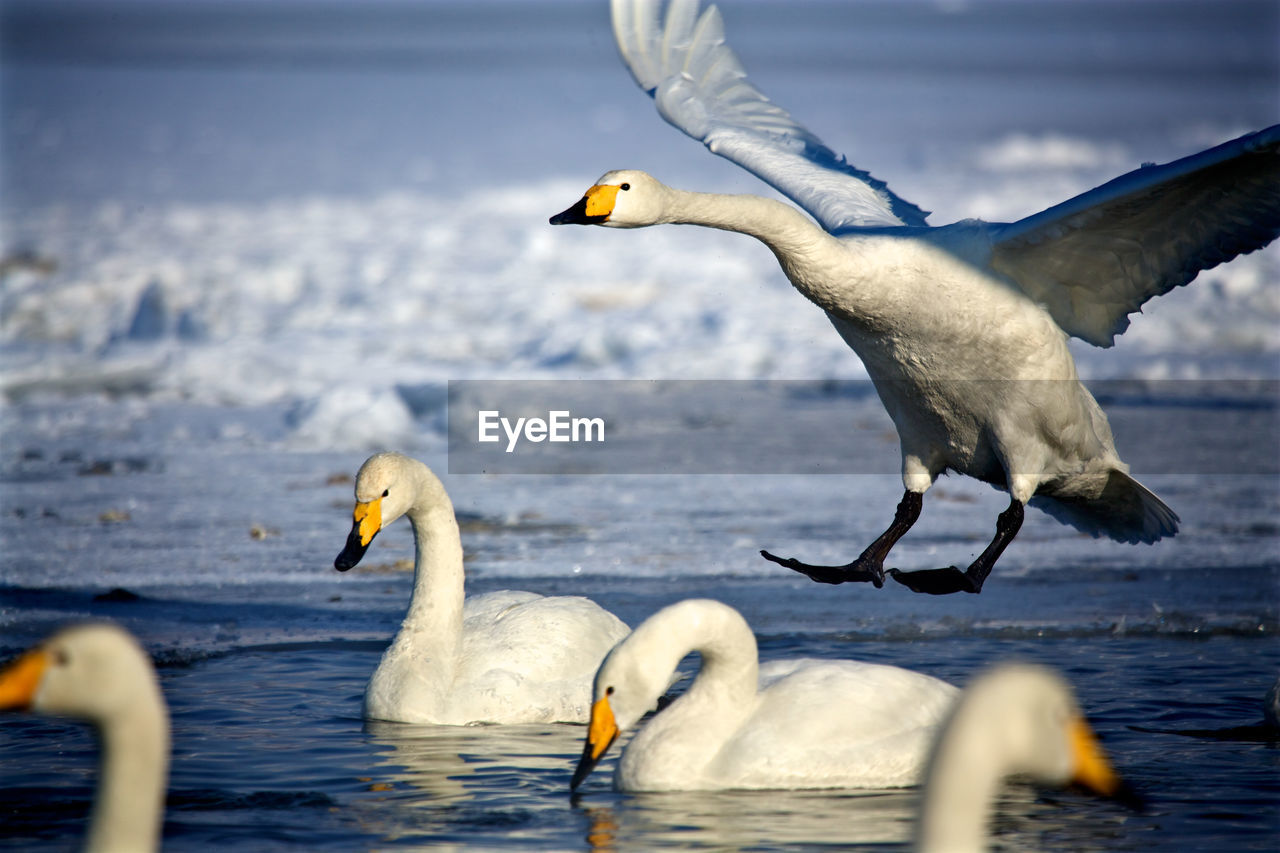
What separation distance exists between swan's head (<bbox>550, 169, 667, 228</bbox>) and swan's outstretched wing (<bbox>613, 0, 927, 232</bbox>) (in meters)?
1.74

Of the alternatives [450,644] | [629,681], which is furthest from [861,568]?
[629,681]

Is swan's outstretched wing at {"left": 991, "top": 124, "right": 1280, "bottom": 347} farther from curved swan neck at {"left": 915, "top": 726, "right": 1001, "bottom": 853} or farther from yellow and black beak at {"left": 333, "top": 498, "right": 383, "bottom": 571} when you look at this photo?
curved swan neck at {"left": 915, "top": 726, "right": 1001, "bottom": 853}

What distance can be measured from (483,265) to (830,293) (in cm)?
2003

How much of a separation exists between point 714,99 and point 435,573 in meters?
3.50

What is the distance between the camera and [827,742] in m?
5.07

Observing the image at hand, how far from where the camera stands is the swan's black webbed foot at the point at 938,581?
7.01m

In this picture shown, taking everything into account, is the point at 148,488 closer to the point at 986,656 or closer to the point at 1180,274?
the point at 986,656

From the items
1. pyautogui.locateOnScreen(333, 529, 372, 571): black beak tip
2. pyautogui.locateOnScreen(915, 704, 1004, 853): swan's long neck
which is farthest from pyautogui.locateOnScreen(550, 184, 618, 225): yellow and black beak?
pyautogui.locateOnScreen(915, 704, 1004, 853): swan's long neck

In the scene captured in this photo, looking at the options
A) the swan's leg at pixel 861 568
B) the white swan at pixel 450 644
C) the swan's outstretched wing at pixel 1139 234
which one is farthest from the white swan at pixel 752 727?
the swan's outstretched wing at pixel 1139 234

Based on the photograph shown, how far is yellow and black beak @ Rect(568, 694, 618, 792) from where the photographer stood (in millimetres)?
4758

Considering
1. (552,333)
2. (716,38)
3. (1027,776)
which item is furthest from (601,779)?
(552,333)

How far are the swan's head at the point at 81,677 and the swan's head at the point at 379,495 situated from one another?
8.85ft

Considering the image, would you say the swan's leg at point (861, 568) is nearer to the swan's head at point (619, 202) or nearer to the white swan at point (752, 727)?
the swan's head at point (619, 202)

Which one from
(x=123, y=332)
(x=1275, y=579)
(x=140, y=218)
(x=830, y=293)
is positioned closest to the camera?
(x=830, y=293)
